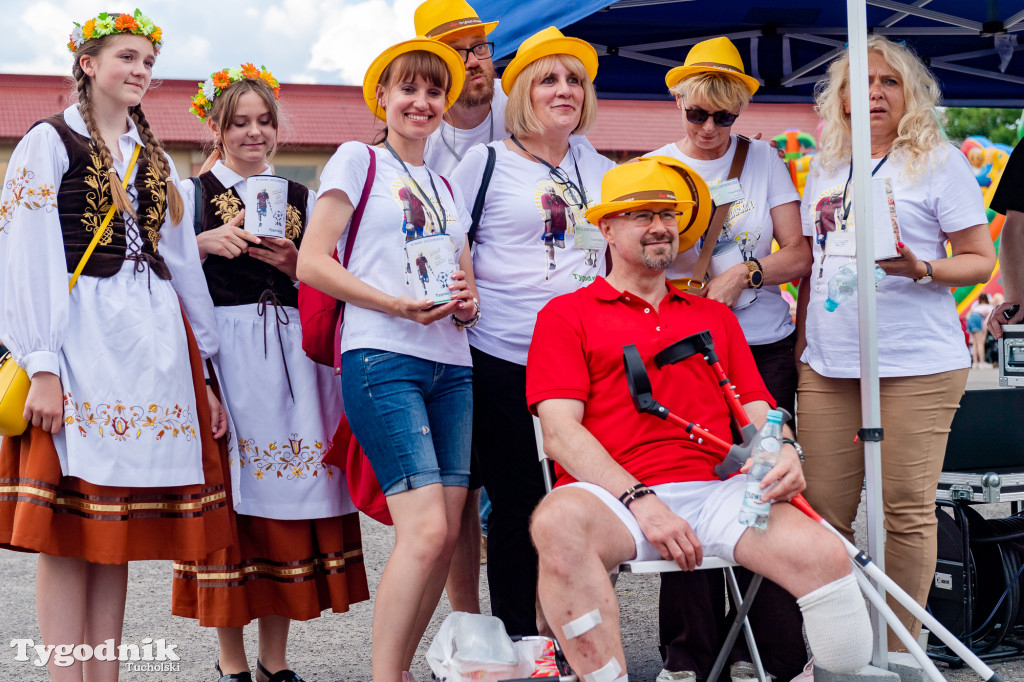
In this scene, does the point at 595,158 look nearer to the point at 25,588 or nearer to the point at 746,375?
the point at 746,375

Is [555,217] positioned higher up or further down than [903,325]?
higher up

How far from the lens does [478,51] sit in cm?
387

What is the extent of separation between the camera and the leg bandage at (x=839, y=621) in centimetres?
262

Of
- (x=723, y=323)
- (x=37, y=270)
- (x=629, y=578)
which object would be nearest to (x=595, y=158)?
(x=723, y=323)

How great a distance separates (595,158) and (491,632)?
5.66 ft

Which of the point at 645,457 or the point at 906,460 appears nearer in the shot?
the point at 645,457

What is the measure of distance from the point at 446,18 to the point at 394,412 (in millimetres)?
1686

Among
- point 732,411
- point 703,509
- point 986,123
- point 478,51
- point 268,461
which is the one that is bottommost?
point 703,509

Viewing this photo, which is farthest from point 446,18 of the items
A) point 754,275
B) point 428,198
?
point 754,275

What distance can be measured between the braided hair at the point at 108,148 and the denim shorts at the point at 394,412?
0.82m

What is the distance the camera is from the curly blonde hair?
3.44m

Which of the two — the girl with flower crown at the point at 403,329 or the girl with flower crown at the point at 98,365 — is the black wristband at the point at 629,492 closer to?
the girl with flower crown at the point at 403,329

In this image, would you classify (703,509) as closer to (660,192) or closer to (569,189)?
(660,192)

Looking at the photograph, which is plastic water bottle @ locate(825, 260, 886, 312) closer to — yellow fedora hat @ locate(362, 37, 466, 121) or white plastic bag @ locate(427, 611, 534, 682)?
yellow fedora hat @ locate(362, 37, 466, 121)
